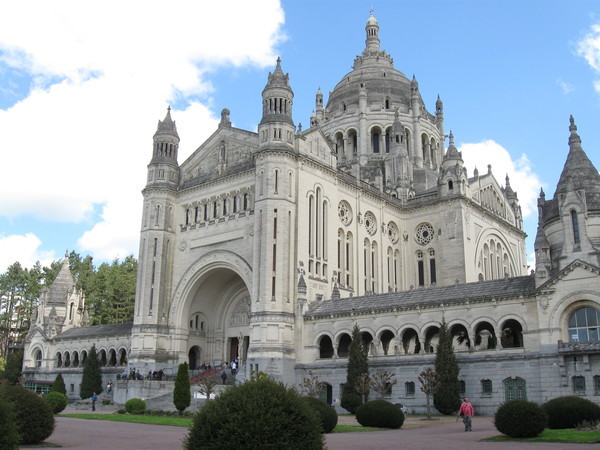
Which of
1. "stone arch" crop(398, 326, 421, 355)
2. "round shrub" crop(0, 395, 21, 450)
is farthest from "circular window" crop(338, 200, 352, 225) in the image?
"round shrub" crop(0, 395, 21, 450)

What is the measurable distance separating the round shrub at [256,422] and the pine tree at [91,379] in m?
49.7

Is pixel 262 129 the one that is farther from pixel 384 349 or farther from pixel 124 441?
pixel 124 441

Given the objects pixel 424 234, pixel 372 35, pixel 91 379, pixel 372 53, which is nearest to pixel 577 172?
pixel 424 234

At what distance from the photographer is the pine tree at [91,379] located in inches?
2386

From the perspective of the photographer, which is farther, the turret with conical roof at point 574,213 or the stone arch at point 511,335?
the stone arch at point 511,335

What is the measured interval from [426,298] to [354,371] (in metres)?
7.21

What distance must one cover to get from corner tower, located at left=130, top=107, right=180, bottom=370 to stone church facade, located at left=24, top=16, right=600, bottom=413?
0.42ft

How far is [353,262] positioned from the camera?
194 feet

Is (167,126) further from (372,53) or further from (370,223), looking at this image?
(372,53)

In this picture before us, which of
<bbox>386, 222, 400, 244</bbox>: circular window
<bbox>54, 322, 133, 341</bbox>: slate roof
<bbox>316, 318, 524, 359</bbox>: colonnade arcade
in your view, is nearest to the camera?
<bbox>316, 318, 524, 359</bbox>: colonnade arcade

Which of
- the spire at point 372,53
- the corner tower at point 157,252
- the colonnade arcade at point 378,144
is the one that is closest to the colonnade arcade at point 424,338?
the corner tower at point 157,252

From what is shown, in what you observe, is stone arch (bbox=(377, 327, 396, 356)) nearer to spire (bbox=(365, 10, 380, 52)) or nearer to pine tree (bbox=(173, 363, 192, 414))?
pine tree (bbox=(173, 363, 192, 414))

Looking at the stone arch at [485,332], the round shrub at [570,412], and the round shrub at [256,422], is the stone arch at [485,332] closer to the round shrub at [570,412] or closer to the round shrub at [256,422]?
the round shrub at [570,412]

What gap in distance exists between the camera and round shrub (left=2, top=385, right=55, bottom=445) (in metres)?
22.2
